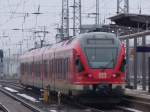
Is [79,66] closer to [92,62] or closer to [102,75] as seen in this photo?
[92,62]

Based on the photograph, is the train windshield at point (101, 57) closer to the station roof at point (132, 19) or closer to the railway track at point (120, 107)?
the railway track at point (120, 107)

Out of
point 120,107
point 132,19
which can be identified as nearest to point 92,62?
point 120,107

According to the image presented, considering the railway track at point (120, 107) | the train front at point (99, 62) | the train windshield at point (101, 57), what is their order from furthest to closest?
the train windshield at point (101, 57) → the train front at point (99, 62) → the railway track at point (120, 107)

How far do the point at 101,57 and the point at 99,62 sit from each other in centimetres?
24

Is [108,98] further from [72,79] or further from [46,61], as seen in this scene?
[46,61]

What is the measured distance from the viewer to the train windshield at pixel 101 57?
23.3 m

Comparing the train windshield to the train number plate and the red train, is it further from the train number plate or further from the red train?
the train number plate

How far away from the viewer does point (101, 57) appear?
23.5 meters

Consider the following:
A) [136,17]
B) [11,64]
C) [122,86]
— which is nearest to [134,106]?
[122,86]

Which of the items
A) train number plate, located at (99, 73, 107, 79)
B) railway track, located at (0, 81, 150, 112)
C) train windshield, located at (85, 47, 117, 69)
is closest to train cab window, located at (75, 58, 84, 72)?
train windshield, located at (85, 47, 117, 69)

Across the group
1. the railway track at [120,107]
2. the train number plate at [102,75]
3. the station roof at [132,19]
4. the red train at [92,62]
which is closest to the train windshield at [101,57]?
the red train at [92,62]

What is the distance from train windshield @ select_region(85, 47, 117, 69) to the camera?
23.3m

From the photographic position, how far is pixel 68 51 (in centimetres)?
2470

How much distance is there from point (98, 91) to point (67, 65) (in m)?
2.53
